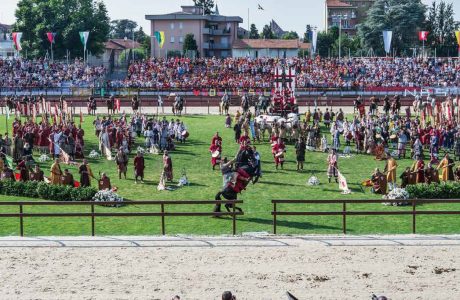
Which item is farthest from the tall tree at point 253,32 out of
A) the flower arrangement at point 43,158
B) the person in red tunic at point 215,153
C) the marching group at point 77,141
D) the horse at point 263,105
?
the person in red tunic at point 215,153

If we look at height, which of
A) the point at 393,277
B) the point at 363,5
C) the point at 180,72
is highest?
the point at 363,5

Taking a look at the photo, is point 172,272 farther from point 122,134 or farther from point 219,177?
A: point 122,134

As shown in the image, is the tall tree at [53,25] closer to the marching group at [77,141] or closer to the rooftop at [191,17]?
the rooftop at [191,17]

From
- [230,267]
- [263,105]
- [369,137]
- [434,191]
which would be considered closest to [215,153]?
[369,137]

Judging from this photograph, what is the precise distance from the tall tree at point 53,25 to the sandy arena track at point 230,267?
67494mm

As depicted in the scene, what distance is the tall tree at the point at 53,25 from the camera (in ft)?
269

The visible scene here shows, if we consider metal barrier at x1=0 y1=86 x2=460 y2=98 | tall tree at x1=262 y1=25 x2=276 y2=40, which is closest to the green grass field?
metal barrier at x1=0 y1=86 x2=460 y2=98

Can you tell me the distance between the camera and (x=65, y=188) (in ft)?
74.5

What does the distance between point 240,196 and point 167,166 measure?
11.3 feet

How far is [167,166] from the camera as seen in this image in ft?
85.7

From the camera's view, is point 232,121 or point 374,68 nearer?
point 232,121

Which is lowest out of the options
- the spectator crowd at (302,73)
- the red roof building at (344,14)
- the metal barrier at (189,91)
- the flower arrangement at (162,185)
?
the flower arrangement at (162,185)

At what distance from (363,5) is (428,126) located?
107 meters

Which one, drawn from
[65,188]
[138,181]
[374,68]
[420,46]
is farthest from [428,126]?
[420,46]
